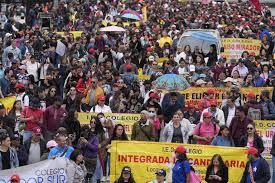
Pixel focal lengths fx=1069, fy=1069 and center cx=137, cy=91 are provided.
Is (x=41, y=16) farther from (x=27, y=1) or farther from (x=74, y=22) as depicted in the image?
(x=27, y=1)

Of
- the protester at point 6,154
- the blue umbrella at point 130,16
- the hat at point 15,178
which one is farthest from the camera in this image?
the blue umbrella at point 130,16

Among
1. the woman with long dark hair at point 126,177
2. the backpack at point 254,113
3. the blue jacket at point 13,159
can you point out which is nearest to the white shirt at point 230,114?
the backpack at point 254,113

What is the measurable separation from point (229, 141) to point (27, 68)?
8.96 meters

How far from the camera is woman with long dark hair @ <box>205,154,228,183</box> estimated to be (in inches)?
618

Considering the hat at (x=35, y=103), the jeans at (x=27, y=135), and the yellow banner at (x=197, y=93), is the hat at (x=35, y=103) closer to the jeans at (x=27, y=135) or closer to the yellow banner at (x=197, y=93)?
the jeans at (x=27, y=135)

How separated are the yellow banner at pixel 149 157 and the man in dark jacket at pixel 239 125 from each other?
39.6 inches

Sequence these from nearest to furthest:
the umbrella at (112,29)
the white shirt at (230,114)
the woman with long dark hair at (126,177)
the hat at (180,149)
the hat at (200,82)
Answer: the woman with long dark hair at (126,177) < the hat at (180,149) < the white shirt at (230,114) < the hat at (200,82) < the umbrella at (112,29)

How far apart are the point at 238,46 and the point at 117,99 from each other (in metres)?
11.9

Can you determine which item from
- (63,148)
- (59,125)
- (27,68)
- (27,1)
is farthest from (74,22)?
(63,148)

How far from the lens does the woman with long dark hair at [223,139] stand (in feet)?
56.7

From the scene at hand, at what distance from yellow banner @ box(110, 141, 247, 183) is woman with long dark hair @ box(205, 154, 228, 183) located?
1.02 meters

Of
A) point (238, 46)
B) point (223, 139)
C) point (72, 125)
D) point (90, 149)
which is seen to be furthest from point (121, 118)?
point (238, 46)

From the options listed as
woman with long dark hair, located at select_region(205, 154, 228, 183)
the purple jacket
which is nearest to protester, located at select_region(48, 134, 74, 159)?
the purple jacket

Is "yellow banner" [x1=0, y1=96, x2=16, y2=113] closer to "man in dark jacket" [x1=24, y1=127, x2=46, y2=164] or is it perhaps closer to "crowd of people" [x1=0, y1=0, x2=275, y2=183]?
"crowd of people" [x1=0, y1=0, x2=275, y2=183]
